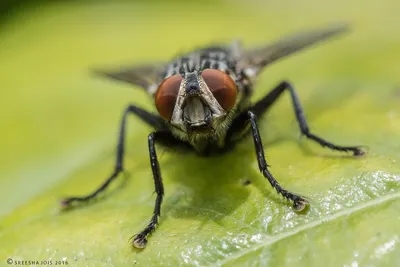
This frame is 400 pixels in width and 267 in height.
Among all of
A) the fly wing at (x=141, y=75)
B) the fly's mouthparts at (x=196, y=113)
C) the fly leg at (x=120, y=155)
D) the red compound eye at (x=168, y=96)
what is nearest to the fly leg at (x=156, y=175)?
the fly leg at (x=120, y=155)

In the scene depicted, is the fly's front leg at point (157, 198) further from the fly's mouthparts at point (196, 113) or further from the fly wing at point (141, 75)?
the fly wing at point (141, 75)

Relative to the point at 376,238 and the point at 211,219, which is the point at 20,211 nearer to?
the point at 211,219

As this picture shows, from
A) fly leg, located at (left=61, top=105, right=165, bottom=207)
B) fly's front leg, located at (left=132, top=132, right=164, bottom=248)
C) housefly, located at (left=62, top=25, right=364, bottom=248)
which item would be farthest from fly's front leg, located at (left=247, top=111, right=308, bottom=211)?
fly leg, located at (left=61, top=105, right=165, bottom=207)

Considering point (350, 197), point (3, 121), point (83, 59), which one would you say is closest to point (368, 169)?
point (350, 197)

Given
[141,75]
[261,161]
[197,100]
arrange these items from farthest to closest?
[141,75] < [261,161] < [197,100]

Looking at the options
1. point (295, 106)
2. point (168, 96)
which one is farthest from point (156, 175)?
point (295, 106)

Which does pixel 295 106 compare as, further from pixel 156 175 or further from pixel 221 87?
pixel 156 175
